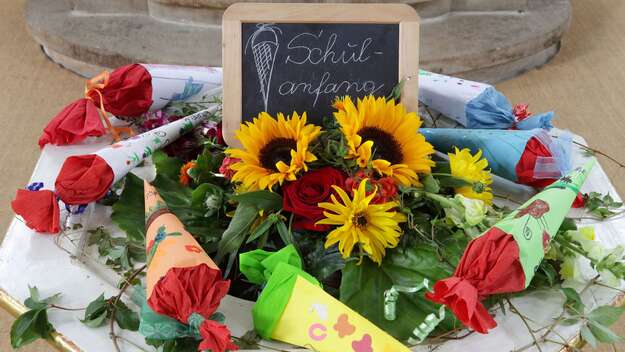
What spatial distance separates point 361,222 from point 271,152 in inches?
6.3

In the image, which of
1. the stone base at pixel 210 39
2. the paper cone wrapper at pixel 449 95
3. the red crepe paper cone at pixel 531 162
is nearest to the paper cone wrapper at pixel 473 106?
the paper cone wrapper at pixel 449 95

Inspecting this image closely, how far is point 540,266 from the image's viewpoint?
85cm

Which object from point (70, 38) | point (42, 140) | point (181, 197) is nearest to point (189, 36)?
point (70, 38)

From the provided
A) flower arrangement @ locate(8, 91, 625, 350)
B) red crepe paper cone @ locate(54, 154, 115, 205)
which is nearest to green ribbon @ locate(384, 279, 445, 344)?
flower arrangement @ locate(8, 91, 625, 350)

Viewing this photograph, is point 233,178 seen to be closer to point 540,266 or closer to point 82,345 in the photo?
point 82,345

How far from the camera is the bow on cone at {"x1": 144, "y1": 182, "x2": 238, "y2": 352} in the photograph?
27.6 inches

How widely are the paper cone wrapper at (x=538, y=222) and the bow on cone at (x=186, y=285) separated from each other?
33 centimetres

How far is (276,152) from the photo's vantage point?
895mm

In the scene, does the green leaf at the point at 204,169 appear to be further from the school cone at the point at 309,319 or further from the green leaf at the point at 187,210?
the school cone at the point at 309,319

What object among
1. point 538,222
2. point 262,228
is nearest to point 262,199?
point 262,228

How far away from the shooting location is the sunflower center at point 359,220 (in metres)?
0.82

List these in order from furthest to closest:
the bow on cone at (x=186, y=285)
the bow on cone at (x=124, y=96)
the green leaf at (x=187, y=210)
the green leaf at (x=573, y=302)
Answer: the bow on cone at (x=124, y=96)
the green leaf at (x=187, y=210)
the green leaf at (x=573, y=302)
the bow on cone at (x=186, y=285)

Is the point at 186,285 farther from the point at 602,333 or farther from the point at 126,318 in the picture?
the point at 602,333

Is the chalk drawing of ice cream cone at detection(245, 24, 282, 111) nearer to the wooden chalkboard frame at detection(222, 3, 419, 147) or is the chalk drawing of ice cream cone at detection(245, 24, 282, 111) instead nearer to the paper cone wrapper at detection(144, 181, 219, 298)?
the wooden chalkboard frame at detection(222, 3, 419, 147)
